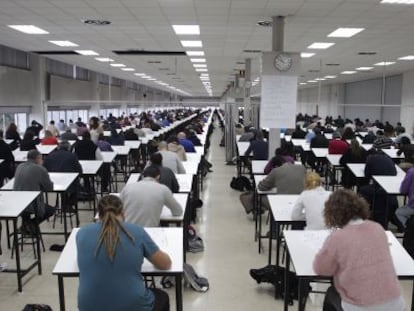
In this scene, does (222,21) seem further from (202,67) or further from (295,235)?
(202,67)

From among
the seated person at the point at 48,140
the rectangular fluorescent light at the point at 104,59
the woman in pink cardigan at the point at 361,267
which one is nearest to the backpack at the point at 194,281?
the woman in pink cardigan at the point at 361,267

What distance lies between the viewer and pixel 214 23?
7617mm

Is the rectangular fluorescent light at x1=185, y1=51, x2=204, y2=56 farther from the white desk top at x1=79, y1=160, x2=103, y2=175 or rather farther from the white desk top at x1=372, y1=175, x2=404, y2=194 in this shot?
the white desk top at x1=372, y1=175, x2=404, y2=194

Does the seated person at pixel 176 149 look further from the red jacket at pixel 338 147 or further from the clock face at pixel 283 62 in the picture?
the red jacket at pixel 338 147

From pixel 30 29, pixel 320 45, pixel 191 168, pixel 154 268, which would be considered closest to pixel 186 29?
pixel 191 168

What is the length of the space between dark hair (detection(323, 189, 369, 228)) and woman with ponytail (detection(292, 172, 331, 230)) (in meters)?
1.12

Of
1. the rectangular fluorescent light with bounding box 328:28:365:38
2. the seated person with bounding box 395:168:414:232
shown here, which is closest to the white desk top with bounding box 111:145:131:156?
the rectangular fluorescent light with bounding box 328:28:365:38

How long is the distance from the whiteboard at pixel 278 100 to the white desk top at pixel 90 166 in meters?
2.76

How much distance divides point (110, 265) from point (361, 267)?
1396 millimetres

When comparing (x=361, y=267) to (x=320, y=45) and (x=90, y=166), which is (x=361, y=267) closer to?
(x=90, y=166)

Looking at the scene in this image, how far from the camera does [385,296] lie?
2379 millimetres

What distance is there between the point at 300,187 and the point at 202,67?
11524 millimetres

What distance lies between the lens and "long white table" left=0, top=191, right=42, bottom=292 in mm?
4129

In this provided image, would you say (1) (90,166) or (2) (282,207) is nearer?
(2) (282,207)
